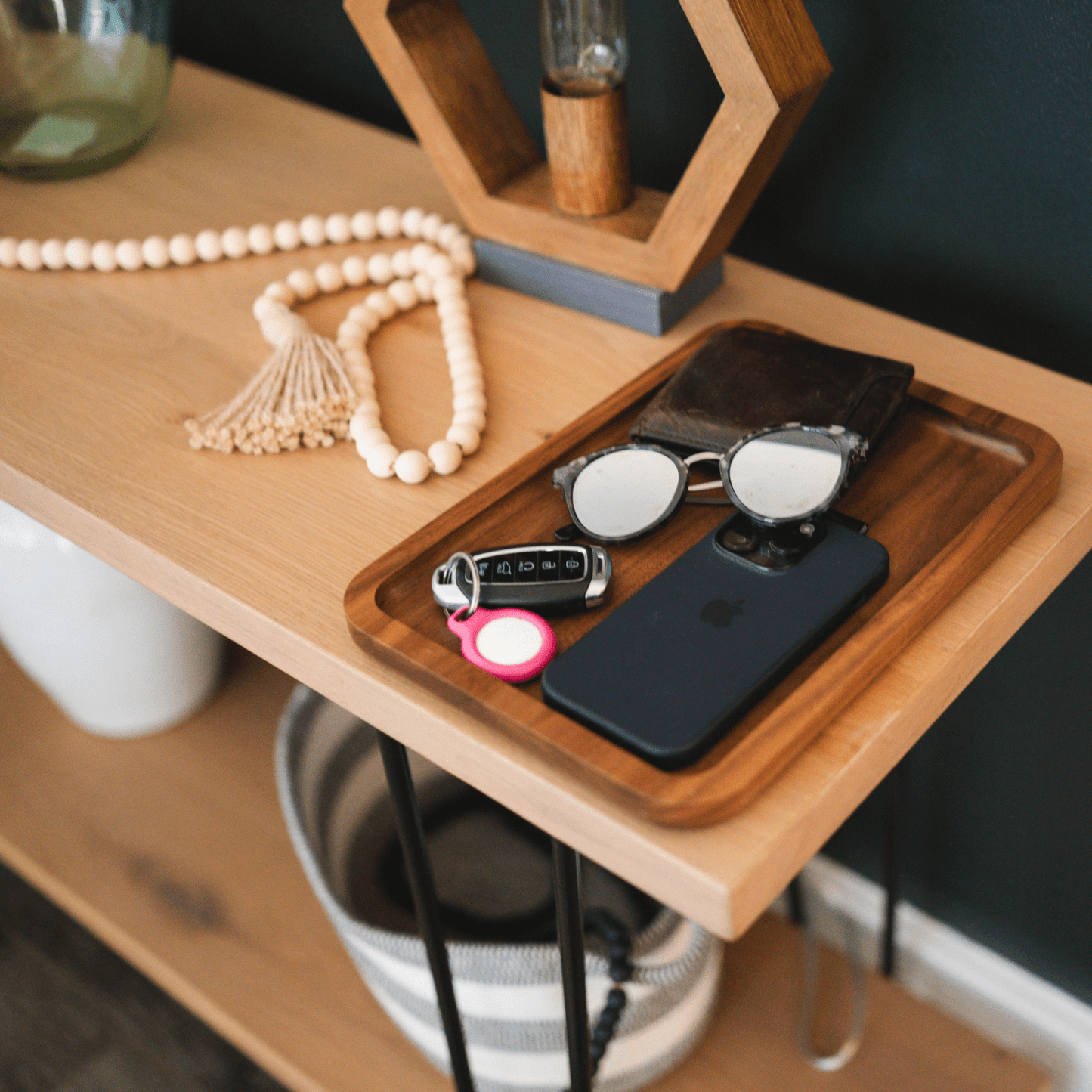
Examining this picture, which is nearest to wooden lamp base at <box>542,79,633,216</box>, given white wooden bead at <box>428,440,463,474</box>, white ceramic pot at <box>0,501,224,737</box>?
white wooden bead at <box>428,440,463,474</box>

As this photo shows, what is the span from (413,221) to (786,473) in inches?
17.0

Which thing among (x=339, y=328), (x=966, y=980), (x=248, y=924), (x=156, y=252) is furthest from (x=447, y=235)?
(x=966, y=980)

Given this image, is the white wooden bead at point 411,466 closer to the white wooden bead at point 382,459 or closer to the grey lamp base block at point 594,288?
the white wooden bead at point 382,459

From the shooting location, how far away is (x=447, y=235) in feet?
2.70

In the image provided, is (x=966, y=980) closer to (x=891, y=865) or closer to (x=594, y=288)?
(x=891, y=865)

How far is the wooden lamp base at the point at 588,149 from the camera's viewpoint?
0.70 metres

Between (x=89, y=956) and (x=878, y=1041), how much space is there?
34.7 inches

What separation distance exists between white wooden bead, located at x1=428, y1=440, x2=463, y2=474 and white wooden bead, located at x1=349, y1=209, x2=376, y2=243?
0.29 meters

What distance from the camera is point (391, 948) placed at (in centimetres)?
80

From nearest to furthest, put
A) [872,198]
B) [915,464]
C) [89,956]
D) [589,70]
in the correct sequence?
[915,464] < [589,70] < [872,198] < [89,956]

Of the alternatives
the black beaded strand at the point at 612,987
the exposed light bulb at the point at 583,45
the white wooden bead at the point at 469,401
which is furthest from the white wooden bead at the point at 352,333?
the black beaded strand at the point at 612,987

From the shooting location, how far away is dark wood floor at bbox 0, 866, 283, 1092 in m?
1.14

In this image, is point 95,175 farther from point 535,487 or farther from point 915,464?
point 915,464

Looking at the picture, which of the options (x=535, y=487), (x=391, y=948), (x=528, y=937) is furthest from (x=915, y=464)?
(x=528, y=937)
